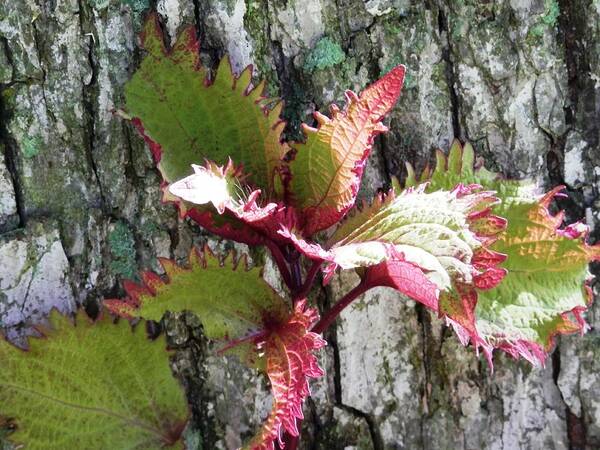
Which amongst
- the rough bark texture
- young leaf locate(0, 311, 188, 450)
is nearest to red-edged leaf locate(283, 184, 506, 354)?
the rough bark texture

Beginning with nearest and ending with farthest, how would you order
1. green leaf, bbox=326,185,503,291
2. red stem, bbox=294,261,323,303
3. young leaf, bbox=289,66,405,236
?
1. green leaf, bbox=326,185,503,291
2. young leaf, bbox=289,66,405,236
3. red stem, bbox=294,261,323,303

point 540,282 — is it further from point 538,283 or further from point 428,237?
point 428,237

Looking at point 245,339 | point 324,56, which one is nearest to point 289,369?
point 245,339

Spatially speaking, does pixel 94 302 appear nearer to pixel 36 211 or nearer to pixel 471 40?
pixel 36 211

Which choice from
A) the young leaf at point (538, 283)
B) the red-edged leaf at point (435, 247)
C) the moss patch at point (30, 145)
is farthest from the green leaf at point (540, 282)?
the moss patch at point (30, 145)

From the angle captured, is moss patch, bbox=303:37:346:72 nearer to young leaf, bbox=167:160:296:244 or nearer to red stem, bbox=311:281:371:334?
young leaf, bbox=167:160:296:244

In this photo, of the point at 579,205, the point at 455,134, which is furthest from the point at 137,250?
the point at 579,205

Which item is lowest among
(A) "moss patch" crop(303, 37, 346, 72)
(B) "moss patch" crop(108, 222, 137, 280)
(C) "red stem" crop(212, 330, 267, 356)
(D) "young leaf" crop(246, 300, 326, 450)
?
(D) "young leaf" crop(246, 300, 326, 450)
